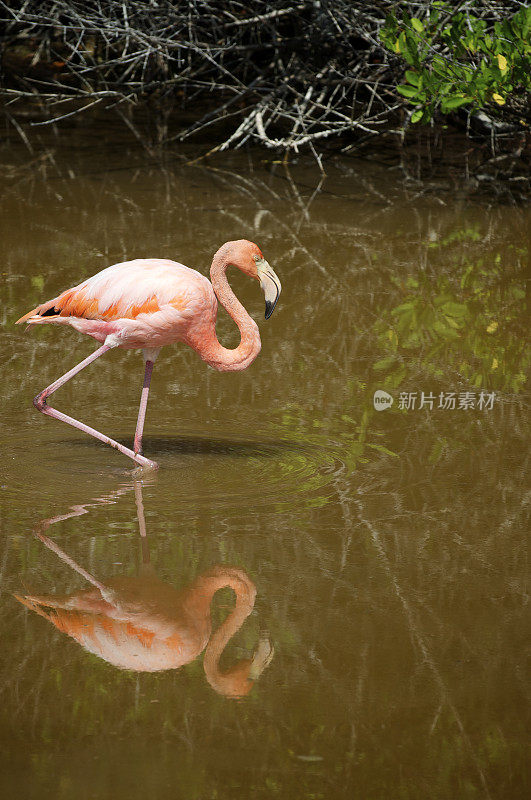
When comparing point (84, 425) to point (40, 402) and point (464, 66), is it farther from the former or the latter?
point (464, 66)

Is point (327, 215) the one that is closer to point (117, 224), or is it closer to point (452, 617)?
point (117, 224)

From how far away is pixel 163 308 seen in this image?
17.0ft

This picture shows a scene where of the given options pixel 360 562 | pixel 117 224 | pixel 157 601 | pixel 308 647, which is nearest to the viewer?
pixel 308 647

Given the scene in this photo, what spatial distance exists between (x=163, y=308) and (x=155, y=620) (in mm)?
1694

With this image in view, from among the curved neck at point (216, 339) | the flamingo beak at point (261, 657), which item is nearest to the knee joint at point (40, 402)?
the curved neck at point (216, 339)

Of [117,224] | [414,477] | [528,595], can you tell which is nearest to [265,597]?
[528,595]

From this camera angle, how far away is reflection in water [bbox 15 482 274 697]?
12.1 feet

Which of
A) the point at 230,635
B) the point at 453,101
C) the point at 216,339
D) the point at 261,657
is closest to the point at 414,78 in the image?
the point at 453,101

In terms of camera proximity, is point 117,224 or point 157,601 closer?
point 157,601

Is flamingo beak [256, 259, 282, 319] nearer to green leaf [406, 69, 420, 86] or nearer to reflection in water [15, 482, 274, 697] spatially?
reflection in water [15, 482, 274, 697]

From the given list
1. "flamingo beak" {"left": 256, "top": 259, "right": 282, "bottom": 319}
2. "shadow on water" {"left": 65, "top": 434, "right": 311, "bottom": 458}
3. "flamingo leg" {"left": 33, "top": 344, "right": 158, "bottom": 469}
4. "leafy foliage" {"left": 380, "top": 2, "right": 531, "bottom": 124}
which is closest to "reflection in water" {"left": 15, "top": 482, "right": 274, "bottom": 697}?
"flamingo leg" {"left": 33, "top": 344, "right": 158, "bottom": 469}

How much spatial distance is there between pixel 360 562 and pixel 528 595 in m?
0.63

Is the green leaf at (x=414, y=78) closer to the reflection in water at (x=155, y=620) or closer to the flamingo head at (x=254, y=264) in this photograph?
the flamingo head at (x=254, y=264)

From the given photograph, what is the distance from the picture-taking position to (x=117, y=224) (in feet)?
31.2
